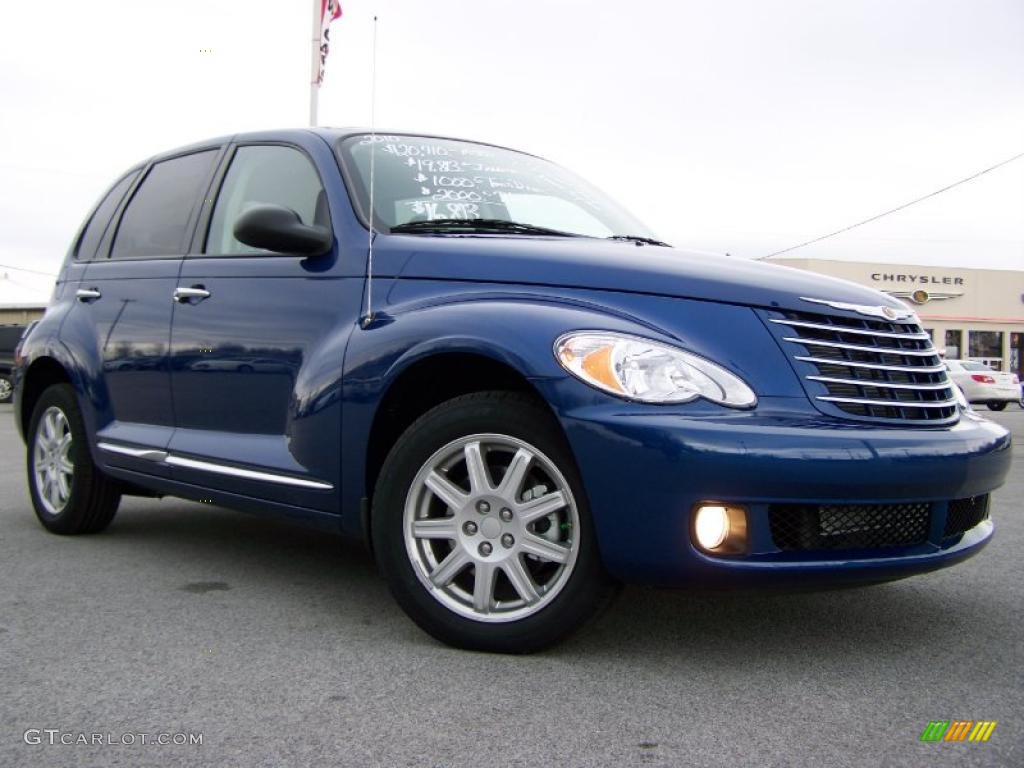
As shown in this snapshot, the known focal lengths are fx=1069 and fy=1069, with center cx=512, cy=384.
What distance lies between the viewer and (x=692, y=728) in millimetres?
2469

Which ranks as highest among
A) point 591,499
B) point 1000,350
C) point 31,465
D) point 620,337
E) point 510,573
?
point 620,337

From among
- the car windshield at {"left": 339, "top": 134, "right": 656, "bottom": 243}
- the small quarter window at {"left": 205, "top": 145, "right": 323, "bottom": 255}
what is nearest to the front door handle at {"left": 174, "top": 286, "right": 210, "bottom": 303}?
the small quarter window at {"left": 205, "top": 145, "right": 323, "bottom": 255}

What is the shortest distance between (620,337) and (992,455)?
1239 millimetres

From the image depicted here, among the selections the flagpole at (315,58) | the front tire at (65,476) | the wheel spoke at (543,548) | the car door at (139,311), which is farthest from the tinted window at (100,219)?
the flagpole at (315,58)

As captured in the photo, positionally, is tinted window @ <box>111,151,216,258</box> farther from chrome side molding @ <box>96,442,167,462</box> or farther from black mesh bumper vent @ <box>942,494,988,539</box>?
black mesh bumper vent @ <box>942,494,988,539</box>

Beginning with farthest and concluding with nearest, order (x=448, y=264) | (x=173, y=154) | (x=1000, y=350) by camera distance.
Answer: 1. (x=1000, y=350)
2. (x=173, y=154)
3. (x=448, y=264)

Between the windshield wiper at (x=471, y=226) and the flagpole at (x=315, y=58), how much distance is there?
14.0 meters

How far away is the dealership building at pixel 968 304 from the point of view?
1889 inches

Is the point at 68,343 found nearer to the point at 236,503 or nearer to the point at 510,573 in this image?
the point at 236,503

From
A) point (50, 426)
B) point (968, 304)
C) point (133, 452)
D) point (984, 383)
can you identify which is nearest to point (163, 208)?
point (133, 452)

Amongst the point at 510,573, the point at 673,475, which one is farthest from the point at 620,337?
the point at 510,573

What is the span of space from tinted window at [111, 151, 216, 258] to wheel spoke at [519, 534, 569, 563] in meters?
2.36

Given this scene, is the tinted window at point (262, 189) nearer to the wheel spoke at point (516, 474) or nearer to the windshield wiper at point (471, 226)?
the windshield wiper at point (471, 226)

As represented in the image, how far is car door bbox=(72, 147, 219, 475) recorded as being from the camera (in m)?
4.40
